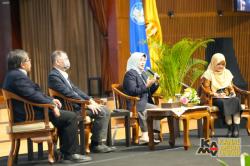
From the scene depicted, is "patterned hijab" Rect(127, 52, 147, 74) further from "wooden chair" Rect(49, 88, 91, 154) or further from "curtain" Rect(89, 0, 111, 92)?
"curtain" Rect(89, 0, 111, 92)

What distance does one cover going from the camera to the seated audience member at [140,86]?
23.3ft

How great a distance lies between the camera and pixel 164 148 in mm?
6852

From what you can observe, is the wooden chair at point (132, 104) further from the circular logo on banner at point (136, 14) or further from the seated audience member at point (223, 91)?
the circular logo on banner at point (136, 14)

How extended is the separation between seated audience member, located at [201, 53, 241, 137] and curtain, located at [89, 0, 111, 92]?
10.3 ft

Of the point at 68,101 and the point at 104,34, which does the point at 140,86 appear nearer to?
the point at 68,101

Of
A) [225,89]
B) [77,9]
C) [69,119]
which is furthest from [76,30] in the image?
[69,119]

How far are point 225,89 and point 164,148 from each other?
141cm

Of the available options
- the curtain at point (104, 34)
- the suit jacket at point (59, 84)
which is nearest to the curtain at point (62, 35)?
the curtain at point (104, 34)

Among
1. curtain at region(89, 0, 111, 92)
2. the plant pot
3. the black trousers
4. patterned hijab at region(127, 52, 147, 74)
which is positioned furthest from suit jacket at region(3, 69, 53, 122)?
curtain at region(89, 0, 111, 92)

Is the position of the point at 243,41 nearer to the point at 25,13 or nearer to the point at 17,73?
the point at 25,13

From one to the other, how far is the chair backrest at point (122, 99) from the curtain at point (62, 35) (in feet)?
12.8

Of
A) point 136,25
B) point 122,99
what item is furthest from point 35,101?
point 136,25

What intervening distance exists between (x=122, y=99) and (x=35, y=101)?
71.1 inches

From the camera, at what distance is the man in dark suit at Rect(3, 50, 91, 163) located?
5.65 metres
